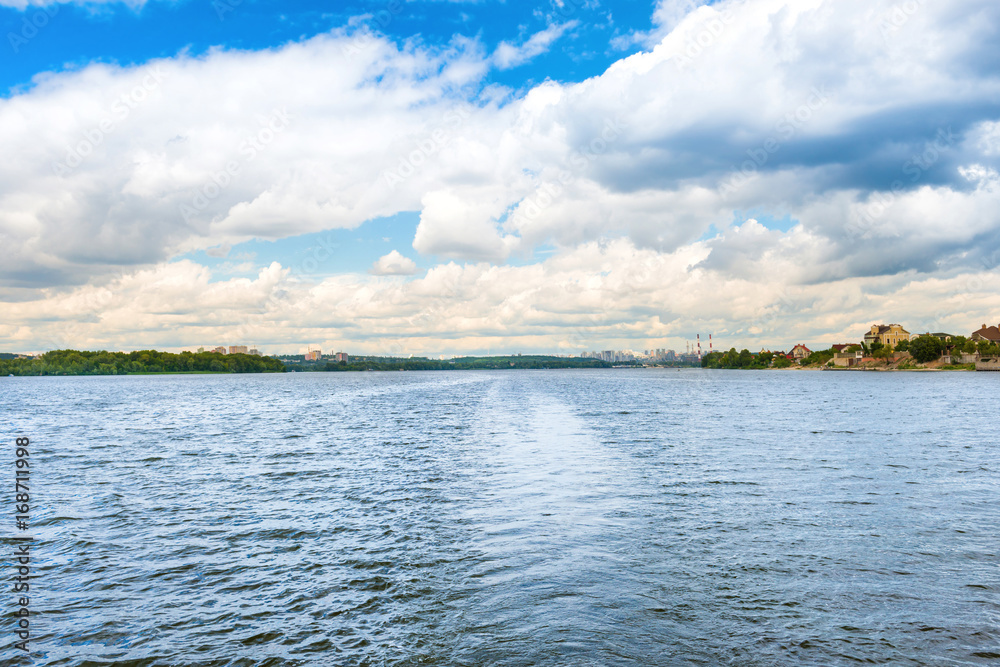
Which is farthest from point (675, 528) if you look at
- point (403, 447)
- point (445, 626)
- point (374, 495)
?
point (403, 447)

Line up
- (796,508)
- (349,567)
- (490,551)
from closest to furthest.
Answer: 1. (349,567)
2. (490,551)
3. (796,508)

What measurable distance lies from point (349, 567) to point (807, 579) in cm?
979

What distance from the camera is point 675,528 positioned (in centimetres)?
1647

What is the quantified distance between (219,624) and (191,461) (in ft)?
76.7

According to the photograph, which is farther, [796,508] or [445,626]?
[796,508]

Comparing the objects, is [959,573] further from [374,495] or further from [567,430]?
[567,430]

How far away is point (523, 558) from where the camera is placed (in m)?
13.9

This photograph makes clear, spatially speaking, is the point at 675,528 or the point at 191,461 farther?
the point at 191,461

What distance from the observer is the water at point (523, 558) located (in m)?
9.61

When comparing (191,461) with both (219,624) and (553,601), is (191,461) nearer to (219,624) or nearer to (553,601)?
(219,624)

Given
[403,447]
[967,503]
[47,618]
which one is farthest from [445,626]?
[403,447]

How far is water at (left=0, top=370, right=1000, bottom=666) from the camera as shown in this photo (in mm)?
9609

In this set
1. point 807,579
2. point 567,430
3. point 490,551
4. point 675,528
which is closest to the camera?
point 807,579

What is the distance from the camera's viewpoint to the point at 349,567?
13523 millimetres
